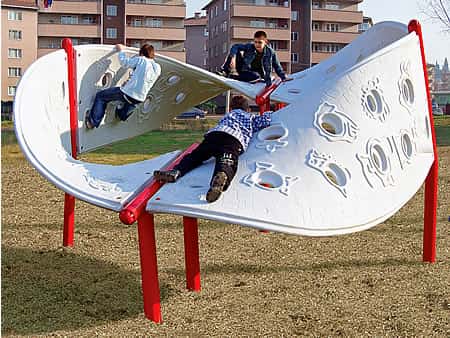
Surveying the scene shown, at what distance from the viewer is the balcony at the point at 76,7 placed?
156ft

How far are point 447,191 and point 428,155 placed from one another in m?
5.67

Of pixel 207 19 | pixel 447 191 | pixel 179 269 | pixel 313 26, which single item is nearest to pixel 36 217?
pixel 179 269

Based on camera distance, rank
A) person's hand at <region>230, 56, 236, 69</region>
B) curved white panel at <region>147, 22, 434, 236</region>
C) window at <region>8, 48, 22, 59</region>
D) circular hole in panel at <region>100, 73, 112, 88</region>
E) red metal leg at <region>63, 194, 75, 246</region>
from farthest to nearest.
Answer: window at <region>8, 48, 22, 59</region> < person's hand at <region>230, 56, 236, 69</region> < circular hole in panel at <region>100, 73, 112, 88</region> < red metal leg at <region>63, 194, 75, 246</region> < curved white panel at <region>147, 22, 434, 236</region>

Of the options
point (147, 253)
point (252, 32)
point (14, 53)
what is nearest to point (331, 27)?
point (252, 32)

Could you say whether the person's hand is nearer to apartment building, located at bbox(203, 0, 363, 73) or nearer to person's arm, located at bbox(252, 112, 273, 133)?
person's arm, located at bbox(252, 112, 273, 133)

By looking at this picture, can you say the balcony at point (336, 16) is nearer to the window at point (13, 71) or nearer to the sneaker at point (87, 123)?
the window at point (13, 71)

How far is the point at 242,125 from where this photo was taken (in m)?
4.80

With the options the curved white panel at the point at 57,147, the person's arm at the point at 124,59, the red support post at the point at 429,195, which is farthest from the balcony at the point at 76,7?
the red support post at the point at 429,195

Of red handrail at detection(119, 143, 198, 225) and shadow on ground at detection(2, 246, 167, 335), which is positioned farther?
shadow on ground at detection(2, 246, 167, 335)

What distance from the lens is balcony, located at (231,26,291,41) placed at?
50.4m

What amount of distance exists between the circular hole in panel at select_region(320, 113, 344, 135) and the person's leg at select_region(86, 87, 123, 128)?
262 centimetres

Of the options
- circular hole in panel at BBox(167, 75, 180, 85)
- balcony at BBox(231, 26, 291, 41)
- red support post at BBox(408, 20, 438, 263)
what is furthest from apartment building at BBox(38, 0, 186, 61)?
red support post at BBox(408, 20, 438, 263)

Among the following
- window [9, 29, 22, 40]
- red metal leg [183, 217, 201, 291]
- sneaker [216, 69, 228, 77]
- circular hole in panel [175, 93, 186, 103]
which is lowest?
red metal leg [183, 217, 201, 291]

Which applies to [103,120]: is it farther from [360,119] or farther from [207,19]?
[207,19]
